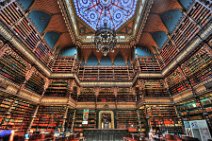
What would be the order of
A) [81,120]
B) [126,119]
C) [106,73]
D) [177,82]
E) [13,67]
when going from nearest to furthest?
1. [13,67]
2. [177,82]
3. [81,120]
4. [126,119]
5. [106,73]

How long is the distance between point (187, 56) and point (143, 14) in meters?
4.53

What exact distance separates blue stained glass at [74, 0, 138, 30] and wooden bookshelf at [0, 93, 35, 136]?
7788 millimetres

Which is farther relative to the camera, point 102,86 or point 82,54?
point 82,54

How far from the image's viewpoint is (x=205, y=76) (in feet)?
18.9

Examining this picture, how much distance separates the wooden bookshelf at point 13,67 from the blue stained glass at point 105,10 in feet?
20.1

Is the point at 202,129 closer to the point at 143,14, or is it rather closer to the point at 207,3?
the point at 207,3

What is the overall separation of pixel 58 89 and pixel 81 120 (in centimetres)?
322

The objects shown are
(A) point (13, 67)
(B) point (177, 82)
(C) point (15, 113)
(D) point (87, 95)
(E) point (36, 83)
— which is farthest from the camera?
(D) point (87, 95)

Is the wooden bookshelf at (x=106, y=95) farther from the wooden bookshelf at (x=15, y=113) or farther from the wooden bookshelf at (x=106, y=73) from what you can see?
the wooden bookshelf at (x=15, y=113)

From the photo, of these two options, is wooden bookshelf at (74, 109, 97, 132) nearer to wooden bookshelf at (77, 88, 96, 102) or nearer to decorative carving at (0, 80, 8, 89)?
wooden bookshelf at (77, 88, 96, 102)

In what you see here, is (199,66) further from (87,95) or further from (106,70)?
(87,95)

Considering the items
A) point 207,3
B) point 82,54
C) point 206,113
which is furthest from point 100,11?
point 206,113

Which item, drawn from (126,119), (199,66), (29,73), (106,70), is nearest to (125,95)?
(126,119)

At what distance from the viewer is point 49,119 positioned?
312 inches
